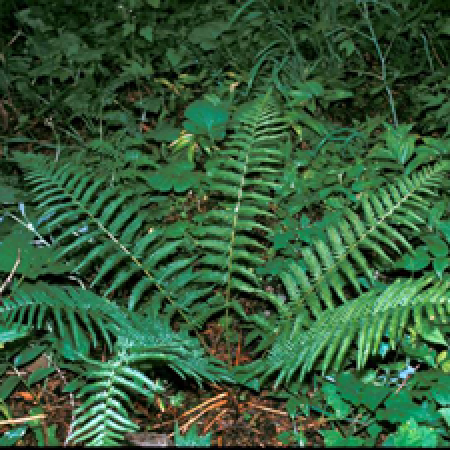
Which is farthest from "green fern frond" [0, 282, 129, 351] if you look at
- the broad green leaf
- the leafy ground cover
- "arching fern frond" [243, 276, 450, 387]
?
the broad green leaf

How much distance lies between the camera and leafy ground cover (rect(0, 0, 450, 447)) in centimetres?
203

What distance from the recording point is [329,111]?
→ 3.69 meters

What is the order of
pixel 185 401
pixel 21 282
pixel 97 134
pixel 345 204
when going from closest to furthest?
1. pixel 185 401
2. pixel 21 282
3. pixel 345 204
4. pixel 97 134

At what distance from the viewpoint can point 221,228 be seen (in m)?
2.29

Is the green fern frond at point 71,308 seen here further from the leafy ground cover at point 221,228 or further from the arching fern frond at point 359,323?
the arching fern frond at point 359,323

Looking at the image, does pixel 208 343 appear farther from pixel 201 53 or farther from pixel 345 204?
pixel 201 53

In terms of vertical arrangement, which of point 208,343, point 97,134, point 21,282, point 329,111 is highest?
point 329,111

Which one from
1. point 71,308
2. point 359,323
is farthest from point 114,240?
point 359,323

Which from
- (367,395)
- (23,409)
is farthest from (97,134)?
(367,395)

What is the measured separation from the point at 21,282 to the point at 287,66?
2.08 meters

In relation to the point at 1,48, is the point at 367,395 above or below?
below

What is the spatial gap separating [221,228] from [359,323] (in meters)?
0.65

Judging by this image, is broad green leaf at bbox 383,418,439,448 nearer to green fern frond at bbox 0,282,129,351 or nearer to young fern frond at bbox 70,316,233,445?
young fern frond at bbox 70,316,233,445

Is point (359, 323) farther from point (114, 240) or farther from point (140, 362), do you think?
point (114, 240)
